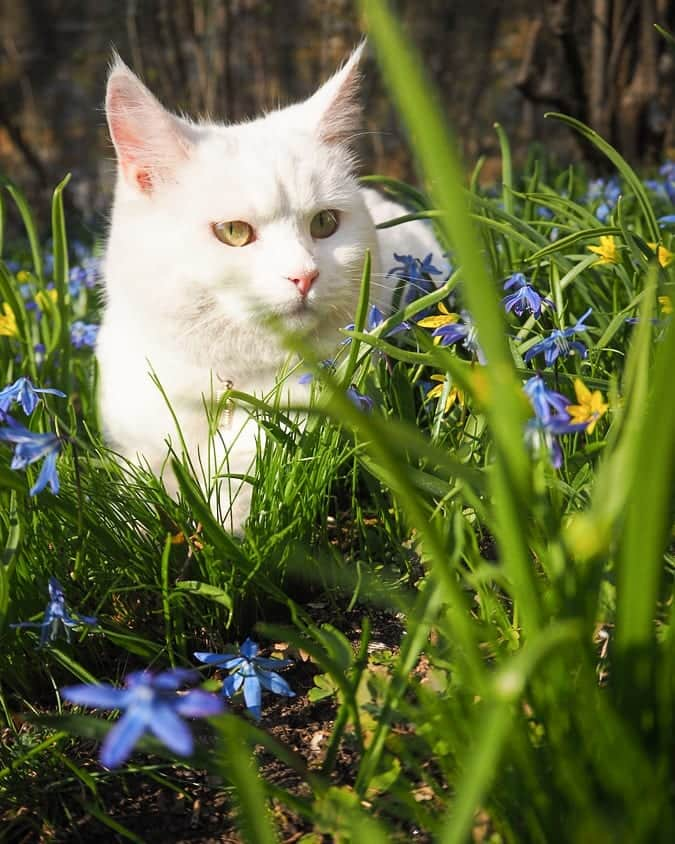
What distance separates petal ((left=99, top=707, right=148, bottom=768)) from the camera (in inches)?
25.5

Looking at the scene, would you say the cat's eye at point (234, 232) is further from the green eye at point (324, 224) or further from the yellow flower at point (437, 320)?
the yellow flower at point (437, 320)

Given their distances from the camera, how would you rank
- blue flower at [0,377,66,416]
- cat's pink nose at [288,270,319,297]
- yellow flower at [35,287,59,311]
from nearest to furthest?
blue flower at [0,377,66,416], cat's pink nose at [288,270,319,297], yellow flower at [35,287,59,311]

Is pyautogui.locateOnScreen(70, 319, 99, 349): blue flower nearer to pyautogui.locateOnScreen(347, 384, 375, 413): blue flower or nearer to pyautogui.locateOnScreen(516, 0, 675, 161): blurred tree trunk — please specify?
pyautogui.locateOnScreen(347, 384, 375, 413): blue flower

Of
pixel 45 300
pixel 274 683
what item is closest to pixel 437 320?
pixel 274 683

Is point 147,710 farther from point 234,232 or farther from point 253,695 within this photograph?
point 234,232

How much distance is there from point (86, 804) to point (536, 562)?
0.82 meters

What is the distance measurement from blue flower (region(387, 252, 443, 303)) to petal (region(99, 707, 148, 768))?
4.68ft

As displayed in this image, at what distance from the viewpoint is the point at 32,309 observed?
274 centimetres

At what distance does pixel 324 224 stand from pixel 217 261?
0.32 m

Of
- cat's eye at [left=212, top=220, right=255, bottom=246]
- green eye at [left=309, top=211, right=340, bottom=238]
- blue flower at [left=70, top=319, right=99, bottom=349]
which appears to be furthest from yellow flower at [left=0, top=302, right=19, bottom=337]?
green eye at [left=309, top=211, right=340, bottom=238]

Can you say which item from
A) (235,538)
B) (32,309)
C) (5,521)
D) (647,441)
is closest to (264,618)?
(235,538)

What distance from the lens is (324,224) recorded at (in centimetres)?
190

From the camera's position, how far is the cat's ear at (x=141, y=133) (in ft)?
5.74

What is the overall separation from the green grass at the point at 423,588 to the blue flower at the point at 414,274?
0.45 feet
